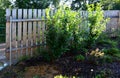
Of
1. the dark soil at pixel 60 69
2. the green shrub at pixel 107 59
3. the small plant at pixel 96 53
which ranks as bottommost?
the dark soil at pixel 60 69

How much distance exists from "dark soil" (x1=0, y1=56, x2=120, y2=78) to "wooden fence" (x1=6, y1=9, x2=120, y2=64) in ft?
1.24

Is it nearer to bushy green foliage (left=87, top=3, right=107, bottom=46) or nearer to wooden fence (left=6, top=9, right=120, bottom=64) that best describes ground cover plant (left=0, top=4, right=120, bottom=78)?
wooden fence (left=6, top=9, right=120, bottom=64)

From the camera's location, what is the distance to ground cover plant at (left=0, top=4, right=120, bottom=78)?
20.0 ft

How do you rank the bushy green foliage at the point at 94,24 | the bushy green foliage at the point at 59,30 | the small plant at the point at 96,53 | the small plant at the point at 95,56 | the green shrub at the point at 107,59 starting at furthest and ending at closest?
1. the bushy green foliage at the point at 94,24
2. the small plant at the point at 96,53
3. the green shrub at the point at 107,59
4. the small plant at the point at 95,56
5. the bushy green foliage at the point at 59,30

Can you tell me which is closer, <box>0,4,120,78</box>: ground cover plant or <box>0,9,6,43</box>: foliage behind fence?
<box>0,4,120,78</box>: ground cover plant

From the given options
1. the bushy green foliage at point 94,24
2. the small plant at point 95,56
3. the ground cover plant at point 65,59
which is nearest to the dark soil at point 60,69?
the ground cover plant at point 65,59

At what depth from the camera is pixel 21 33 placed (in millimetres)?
6863

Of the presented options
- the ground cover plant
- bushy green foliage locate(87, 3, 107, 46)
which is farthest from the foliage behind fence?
bushy green foliage locate(87, 3, 107, 46)

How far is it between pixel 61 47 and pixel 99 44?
9.35 ft

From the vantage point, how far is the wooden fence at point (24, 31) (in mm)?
Answer: 6535

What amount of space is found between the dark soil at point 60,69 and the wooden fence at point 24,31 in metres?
0.38

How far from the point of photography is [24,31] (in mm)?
6930

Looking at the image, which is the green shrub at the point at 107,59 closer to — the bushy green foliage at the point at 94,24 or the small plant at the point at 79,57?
the small plant at the point at 79,57

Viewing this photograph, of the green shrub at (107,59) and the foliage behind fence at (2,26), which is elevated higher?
the foliage behind fence at (2,26)
